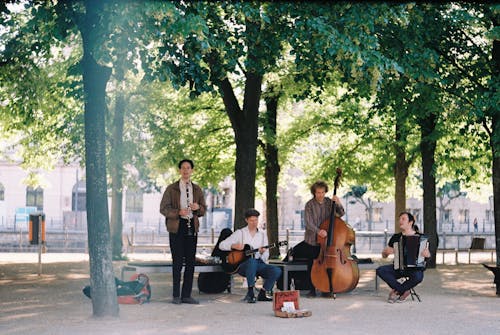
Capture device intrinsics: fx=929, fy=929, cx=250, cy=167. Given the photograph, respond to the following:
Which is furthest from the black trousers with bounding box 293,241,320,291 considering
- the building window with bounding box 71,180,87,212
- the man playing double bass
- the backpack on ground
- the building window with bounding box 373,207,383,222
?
the building window with bounding box 373,207,383,222

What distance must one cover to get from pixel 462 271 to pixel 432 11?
7.28m

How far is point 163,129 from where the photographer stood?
93.0 feet

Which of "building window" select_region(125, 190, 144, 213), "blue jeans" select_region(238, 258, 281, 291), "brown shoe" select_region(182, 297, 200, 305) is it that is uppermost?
"building window" select_region(125, 190, 144, 213)

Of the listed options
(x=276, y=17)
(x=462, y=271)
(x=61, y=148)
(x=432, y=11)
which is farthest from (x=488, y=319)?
(x=61, y=148)

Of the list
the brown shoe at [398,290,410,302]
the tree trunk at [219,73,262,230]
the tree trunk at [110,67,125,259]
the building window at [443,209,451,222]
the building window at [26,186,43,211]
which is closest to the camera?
the brown shoe at [398,290,410,302]

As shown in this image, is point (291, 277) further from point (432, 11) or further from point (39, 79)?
point (39, 79)

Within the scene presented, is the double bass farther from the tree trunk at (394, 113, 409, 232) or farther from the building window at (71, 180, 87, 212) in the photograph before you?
the building window at (71, 180, 87, 212)

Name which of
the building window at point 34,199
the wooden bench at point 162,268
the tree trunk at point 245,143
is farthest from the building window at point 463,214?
the wooden bench at point 162,268

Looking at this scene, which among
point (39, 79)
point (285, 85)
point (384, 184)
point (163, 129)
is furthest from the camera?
point (384, 184)

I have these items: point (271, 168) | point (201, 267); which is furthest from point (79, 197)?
point (201, 267)

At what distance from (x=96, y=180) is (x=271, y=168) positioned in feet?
55.7

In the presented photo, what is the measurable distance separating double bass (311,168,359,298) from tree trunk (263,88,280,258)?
12.9 meters

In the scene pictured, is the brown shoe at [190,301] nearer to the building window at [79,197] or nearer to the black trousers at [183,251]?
the black trousers at [183,251]

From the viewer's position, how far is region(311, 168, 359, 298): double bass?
45.1 feet
